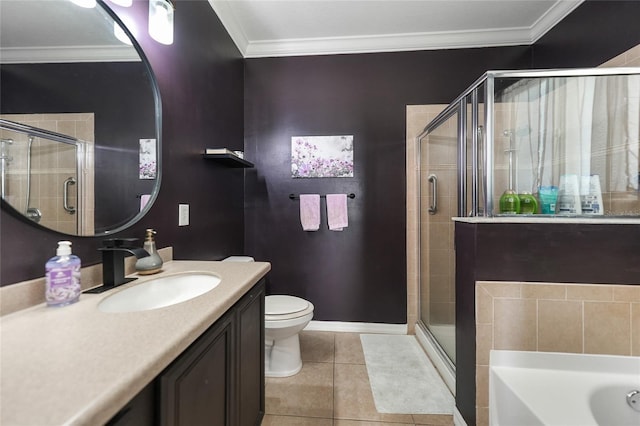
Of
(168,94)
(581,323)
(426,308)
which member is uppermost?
(168,94)

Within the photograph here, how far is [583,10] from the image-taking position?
1870 millimetres

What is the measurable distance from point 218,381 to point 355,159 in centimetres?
198

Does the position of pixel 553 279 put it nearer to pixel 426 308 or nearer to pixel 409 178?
pixel 426 308

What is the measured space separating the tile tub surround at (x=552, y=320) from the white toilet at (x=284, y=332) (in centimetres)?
100

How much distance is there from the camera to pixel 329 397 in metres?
1.58

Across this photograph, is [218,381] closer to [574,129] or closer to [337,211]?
[337,211]

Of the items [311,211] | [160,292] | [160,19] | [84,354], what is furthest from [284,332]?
[160,19]

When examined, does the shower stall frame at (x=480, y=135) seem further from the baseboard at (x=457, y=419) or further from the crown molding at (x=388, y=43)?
the crown molding at (x=388, y=43)

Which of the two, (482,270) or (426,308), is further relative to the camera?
(426,308)

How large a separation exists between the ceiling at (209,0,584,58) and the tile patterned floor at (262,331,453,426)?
2.60m

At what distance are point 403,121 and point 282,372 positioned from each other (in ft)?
7.35

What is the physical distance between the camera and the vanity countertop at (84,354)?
1.20 feet

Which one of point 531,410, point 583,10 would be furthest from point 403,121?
point 531,410

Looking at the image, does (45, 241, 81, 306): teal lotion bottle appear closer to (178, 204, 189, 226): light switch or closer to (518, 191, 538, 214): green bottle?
(178, 204, 189, 226): light switch
